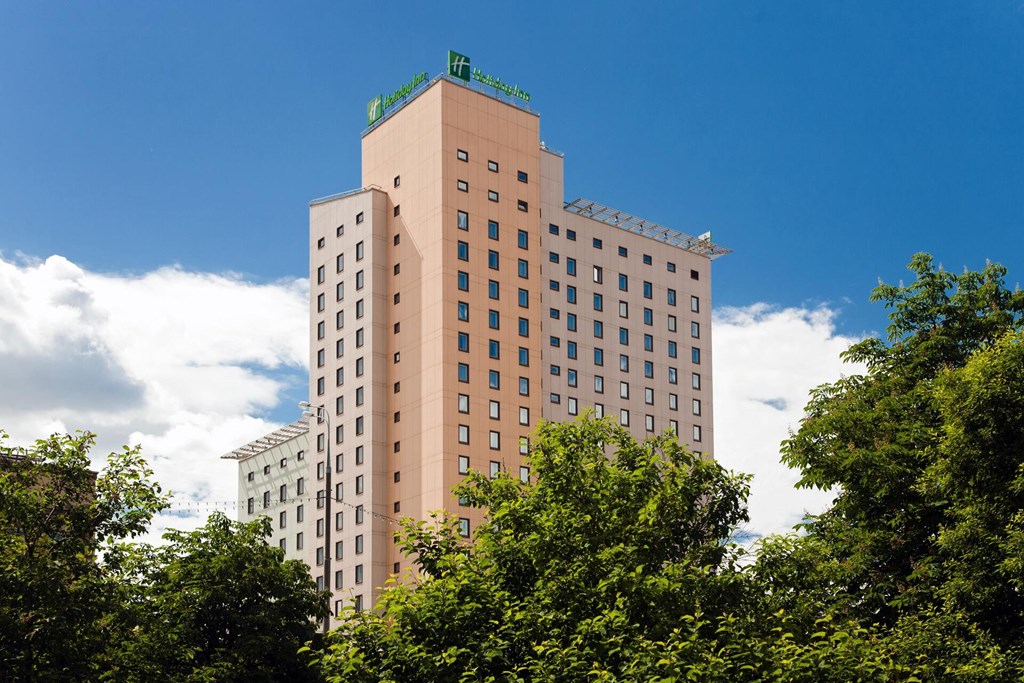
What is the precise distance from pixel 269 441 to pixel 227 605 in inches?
4242

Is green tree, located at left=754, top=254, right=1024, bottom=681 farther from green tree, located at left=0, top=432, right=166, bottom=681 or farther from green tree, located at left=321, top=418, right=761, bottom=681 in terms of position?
green tree, located at left=0, top=432, right=166, bottom=681

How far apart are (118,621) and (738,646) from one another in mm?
17114

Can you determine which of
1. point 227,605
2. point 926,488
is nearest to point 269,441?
point 227,605

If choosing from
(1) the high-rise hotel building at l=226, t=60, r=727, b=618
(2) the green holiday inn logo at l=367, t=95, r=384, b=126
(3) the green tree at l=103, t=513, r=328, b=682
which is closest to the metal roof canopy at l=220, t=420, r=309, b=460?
(1) the high-rise hotel building at l=226, t=60, r=727, b=618

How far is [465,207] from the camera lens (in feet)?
400

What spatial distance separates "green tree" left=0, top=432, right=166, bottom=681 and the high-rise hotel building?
7737 cm

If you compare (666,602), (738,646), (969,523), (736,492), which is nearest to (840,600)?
(969,523)

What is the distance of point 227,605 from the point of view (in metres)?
48.6

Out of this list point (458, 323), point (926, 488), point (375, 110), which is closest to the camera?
point (926, 488)

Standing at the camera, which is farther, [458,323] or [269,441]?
[269,441]

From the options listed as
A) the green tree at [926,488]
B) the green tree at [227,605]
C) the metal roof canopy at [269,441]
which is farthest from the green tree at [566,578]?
the metal roof canopy at [269,441]

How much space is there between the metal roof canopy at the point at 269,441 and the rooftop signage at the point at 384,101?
1382 inches

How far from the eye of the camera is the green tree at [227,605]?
44.3m

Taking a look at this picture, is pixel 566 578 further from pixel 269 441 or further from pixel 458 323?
pixel 269 441
